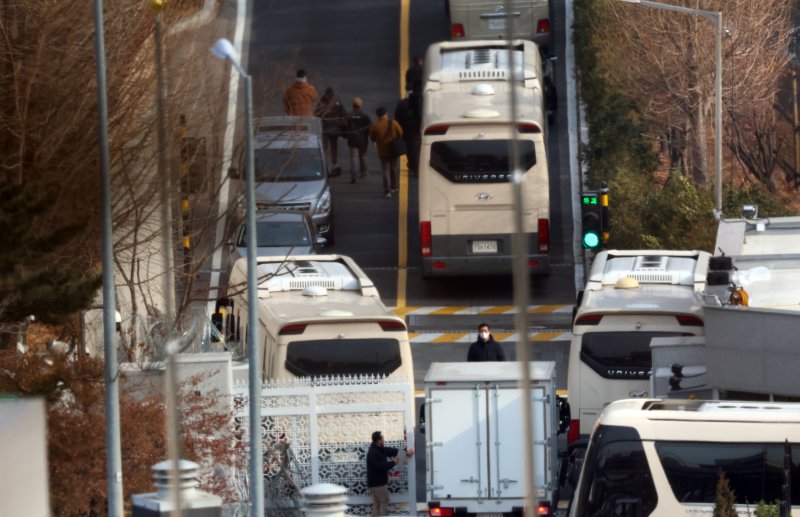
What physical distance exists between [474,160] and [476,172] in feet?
0.72

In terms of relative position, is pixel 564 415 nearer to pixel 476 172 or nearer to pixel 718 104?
pixel 476 172

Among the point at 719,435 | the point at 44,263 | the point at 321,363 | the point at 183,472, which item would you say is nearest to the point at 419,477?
the point at 321,363

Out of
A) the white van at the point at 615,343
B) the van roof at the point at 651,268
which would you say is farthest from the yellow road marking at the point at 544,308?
the white van at the point at 615,343

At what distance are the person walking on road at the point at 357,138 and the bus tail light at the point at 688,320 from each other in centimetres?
1503

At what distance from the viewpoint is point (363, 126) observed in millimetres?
37688

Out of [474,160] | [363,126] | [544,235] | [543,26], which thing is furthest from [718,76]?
[543,26]

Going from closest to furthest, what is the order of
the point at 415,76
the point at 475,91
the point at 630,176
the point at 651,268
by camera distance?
the point at 651,268
the point at 475,91
the point at 630,176
the point at 415,76

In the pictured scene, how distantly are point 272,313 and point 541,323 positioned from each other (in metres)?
9.40

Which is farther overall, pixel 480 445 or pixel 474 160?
pixel 474 160

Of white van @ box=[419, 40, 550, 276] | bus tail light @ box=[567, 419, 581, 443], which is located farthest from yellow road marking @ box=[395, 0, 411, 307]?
bus tail light @ box=[567, 419, 581, 443]

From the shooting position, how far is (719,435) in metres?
16.5

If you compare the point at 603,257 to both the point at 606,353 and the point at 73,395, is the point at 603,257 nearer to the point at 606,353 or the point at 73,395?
the point at 606,353

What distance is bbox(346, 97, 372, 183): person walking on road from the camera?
3756cm

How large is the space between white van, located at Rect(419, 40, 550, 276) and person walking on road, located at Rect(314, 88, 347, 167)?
441 cm
